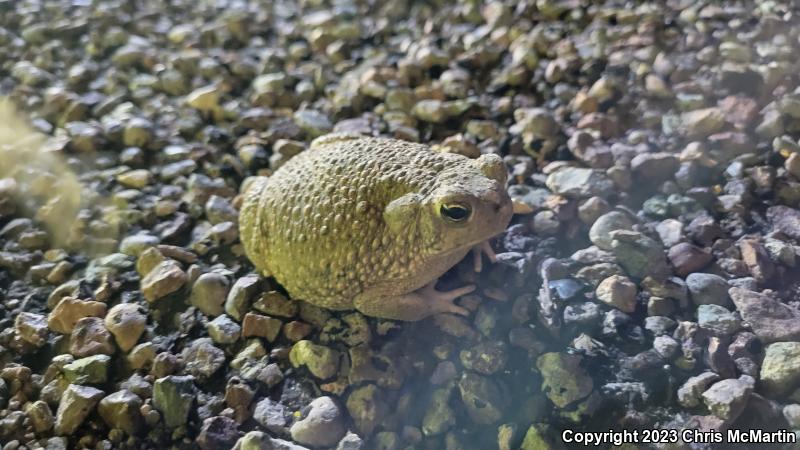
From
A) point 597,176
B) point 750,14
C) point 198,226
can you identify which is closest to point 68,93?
point 198,226

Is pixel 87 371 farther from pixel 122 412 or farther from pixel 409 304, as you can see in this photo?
pixel 409 304

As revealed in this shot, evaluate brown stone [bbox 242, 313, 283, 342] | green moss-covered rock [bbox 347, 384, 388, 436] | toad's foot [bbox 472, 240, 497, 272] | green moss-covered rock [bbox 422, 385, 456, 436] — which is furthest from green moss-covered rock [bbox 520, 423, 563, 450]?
brown stone [bbox 242, 313, 283, 342]

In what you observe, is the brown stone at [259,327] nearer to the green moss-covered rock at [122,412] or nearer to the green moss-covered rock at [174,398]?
the green moss-covered rock at [174,398]

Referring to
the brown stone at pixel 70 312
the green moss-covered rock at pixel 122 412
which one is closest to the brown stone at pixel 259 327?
the green moss-covered rock at pixel 122 412

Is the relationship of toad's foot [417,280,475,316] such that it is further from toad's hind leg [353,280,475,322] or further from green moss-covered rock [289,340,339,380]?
green moss-covered rock [289,340,339,380]

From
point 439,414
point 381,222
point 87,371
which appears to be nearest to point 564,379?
point 439,414
